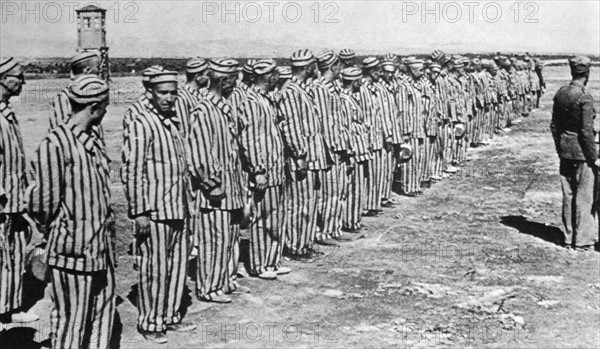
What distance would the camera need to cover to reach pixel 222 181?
5.81 m

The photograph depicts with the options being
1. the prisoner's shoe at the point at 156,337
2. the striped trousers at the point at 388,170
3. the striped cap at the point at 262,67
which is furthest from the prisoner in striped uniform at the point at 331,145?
the prisoner's shoe at the point at 156,337

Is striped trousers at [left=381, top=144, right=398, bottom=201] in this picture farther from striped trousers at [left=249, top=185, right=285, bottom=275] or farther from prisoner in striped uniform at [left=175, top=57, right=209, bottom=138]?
prisoner in striped uniform at [left=175, top=57, right=209, bottom=138]

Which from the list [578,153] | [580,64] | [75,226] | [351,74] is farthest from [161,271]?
[580,64]

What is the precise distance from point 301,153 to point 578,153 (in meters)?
3.05

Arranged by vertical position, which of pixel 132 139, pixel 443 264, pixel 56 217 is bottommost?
pixel 443 264

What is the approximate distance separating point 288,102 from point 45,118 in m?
15.7

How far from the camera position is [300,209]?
7.31 m

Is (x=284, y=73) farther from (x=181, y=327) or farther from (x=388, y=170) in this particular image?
(x=388, y=170)

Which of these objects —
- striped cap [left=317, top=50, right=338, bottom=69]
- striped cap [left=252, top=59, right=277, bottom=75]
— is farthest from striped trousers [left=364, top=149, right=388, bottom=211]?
striped cap [left=252, top=59, right=277, bottom=75]

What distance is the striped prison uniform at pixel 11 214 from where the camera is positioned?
17.5ft

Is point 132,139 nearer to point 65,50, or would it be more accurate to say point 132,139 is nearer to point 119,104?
point 65,50

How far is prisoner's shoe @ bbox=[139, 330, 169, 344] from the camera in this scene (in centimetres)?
515

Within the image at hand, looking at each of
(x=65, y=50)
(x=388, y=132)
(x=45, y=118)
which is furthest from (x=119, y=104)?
(x=388, y=132)

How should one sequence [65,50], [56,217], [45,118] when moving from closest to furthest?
1. [56,217]
2. [65,50]
3. [45,118]
